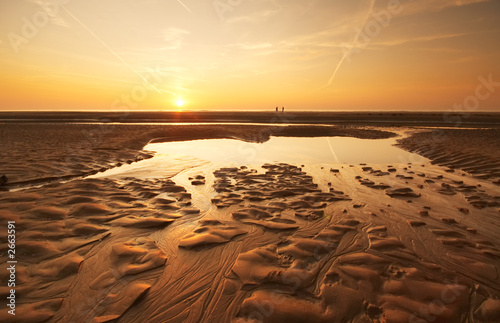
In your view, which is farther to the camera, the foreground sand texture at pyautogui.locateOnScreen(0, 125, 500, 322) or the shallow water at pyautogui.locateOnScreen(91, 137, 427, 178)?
the shallow water at pyautogui.locateOnScreen(91, 137, 427, 178)

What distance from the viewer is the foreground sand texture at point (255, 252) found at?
2660 millimetres

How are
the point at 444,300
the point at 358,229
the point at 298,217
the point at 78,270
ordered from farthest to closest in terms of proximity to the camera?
the point at 298,217 < the point at 358,229 < the point at 78,270 < the point at 444,300

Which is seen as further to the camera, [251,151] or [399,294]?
[251,151]

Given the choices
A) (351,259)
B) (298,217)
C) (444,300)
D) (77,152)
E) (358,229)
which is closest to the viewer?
(444,300)

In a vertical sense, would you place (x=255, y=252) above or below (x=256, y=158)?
below

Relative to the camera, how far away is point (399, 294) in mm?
2809

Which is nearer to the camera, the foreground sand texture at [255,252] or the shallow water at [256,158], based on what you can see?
the foreground sand texture at [255,252]

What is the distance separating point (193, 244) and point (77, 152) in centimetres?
1157

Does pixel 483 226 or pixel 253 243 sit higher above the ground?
pixel 483 226

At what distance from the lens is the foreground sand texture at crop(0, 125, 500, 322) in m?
2.66

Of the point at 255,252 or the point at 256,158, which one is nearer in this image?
the point at 255,252

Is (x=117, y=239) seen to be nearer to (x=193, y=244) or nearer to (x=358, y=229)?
(x=193, y=244)

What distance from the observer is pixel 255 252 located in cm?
376

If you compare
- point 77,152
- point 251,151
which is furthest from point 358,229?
point 77,152
